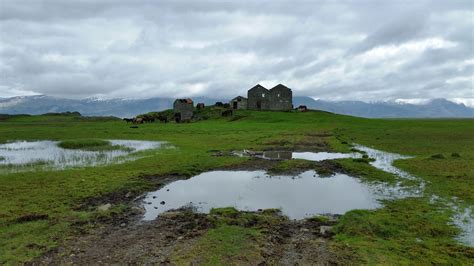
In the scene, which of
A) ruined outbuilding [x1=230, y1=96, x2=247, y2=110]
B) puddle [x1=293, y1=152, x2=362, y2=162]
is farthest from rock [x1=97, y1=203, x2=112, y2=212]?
ruined outbuilding [x1=230, y1=96, x2=247, y2=110]

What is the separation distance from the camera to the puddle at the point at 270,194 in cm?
1698

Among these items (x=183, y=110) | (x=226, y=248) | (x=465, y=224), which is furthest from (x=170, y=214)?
(x=183, y=110)

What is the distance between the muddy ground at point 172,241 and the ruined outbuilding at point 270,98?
10946 cm

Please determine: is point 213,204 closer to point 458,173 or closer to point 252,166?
point 252,166

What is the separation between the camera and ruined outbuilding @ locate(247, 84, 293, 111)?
124m

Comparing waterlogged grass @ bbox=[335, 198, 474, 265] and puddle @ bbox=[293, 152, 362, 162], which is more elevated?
puddle @ bbox=[293, 152, 362, 162]

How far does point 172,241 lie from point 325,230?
5701 mm

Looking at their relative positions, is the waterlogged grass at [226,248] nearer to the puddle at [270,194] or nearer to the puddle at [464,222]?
the puddle at [270,194]

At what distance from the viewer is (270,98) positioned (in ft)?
406

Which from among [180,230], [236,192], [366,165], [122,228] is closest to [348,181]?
[366,165]

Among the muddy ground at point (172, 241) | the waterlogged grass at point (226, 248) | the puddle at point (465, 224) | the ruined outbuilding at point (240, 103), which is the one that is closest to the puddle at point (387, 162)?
the puddle at point (465, 224)

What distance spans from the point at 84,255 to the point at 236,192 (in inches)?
396

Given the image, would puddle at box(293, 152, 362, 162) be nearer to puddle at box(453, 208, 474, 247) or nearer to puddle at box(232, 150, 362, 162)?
puddle at box(232, 150, 362, 162)

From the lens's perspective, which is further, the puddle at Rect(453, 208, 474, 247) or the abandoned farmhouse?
the abandoned farmhouse
